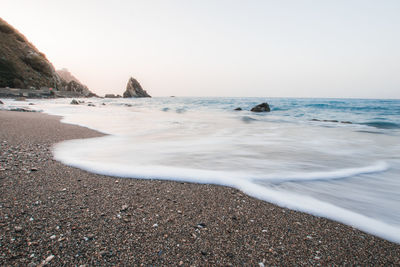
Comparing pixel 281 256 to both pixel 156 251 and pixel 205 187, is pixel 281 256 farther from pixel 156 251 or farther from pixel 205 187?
pixel 205 187

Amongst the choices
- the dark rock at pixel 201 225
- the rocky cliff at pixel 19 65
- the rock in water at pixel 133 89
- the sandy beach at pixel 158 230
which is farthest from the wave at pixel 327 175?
the rock in water at pixel 133 89

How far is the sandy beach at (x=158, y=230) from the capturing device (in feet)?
3.92

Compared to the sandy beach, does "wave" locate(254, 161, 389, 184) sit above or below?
below

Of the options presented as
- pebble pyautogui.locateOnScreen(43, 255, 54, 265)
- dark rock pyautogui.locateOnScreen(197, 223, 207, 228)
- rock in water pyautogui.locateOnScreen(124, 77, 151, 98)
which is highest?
rock in water pyautogui.locateOnScreen(124, 77, 151, 98)

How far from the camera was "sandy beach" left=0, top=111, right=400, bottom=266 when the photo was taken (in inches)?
47.0

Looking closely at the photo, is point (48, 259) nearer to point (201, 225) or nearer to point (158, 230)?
point (158, 230)

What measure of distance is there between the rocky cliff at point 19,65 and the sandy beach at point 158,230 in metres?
49.0

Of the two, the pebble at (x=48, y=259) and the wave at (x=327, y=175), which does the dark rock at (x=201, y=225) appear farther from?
the wave at (x=327, y=175)

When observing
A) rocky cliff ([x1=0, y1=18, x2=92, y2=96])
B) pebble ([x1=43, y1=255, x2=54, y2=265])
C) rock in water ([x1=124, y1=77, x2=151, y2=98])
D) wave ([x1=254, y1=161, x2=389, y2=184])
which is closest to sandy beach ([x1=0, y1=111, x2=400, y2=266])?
pebble ([x1=43, y1=255, x2=54, y2=265])

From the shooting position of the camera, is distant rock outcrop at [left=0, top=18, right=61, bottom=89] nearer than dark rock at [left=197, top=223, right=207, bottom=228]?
No

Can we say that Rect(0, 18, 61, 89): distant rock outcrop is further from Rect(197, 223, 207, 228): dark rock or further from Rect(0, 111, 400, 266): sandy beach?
Rect(197, 223, 207, 228): dark rock

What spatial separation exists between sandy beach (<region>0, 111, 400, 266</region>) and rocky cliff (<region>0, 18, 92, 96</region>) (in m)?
49.0

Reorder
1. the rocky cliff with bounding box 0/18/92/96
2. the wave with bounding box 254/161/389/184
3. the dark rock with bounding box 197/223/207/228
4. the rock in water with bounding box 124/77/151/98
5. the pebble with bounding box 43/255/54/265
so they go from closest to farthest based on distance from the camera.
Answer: the pebble with bounding box 43/255/54/265 → the dark rock with bounding box 197/223/207/228 → the wave with bounding box 254/161/389/184 → the rocky cliff with bounding box 0/18/92/96 → the rock in water with bounding box 124/77/151/98

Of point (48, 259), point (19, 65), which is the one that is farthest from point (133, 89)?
point (48, 259)
